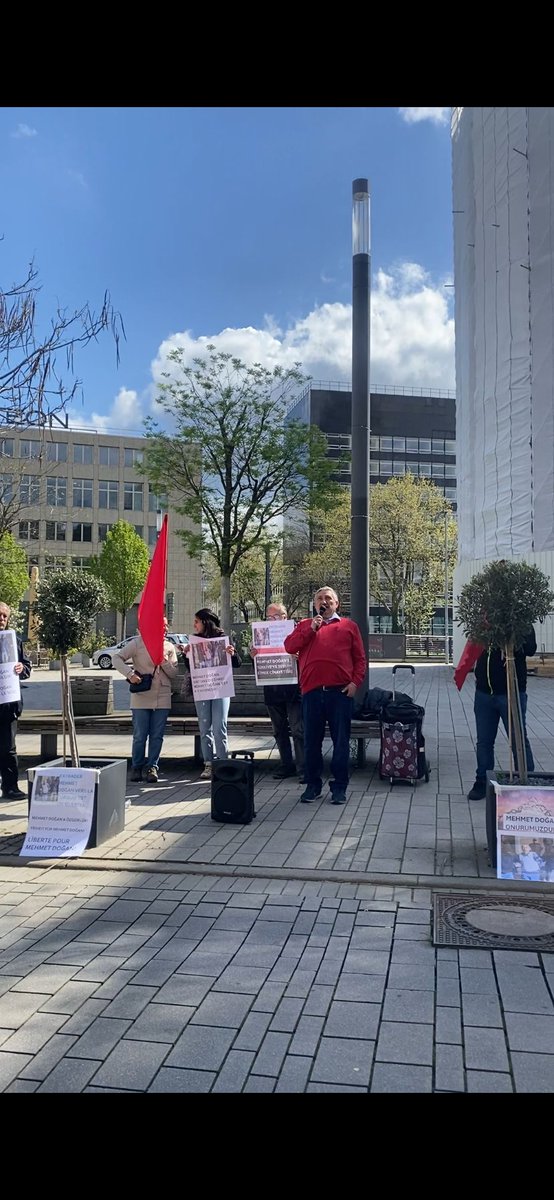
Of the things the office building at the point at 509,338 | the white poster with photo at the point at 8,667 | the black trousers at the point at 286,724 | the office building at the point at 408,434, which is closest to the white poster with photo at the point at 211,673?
the black trousers at the point at 286,724

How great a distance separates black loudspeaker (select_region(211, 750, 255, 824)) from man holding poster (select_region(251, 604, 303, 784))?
4.91ft

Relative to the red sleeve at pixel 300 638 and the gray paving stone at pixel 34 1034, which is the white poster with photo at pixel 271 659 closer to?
the red sleeve at pixel 300 638

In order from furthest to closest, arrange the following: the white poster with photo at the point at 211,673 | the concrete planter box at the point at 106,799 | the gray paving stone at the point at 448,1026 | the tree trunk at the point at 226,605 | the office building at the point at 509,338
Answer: the office building at the point at 509,338 → the tree trunk at the point at 226,605 → the white poster with photo at the point at 211,673 → the concrete planter box at the point at 106,799 → the gray paving stone at the point at 448,1026

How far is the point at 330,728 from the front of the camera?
7.53 m

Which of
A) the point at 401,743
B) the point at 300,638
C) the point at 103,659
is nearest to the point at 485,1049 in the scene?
the point at 300,638

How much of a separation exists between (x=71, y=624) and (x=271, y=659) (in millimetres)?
2164

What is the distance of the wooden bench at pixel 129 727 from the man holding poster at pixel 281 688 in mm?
341

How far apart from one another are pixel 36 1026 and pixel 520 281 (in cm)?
2781

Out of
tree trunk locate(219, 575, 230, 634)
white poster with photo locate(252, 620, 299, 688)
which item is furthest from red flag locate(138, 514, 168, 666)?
tree trunk locate(219, 575, 230, 634)

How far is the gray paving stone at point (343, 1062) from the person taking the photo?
304 centimetres

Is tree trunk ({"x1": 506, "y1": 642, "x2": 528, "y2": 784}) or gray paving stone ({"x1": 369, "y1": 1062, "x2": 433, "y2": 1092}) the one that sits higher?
tree trunk ({"x1": 506, "y1": 642, "x2": 528, "y2": 784})

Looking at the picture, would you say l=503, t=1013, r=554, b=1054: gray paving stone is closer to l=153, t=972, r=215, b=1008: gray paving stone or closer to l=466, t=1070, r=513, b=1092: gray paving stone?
l=466, t=1070, r=513, b=1092: gray paving stone

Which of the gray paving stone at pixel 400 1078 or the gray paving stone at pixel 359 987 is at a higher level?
the gray paving stone at pixel 400 1078

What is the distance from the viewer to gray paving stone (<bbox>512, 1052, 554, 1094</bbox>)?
299 cm
